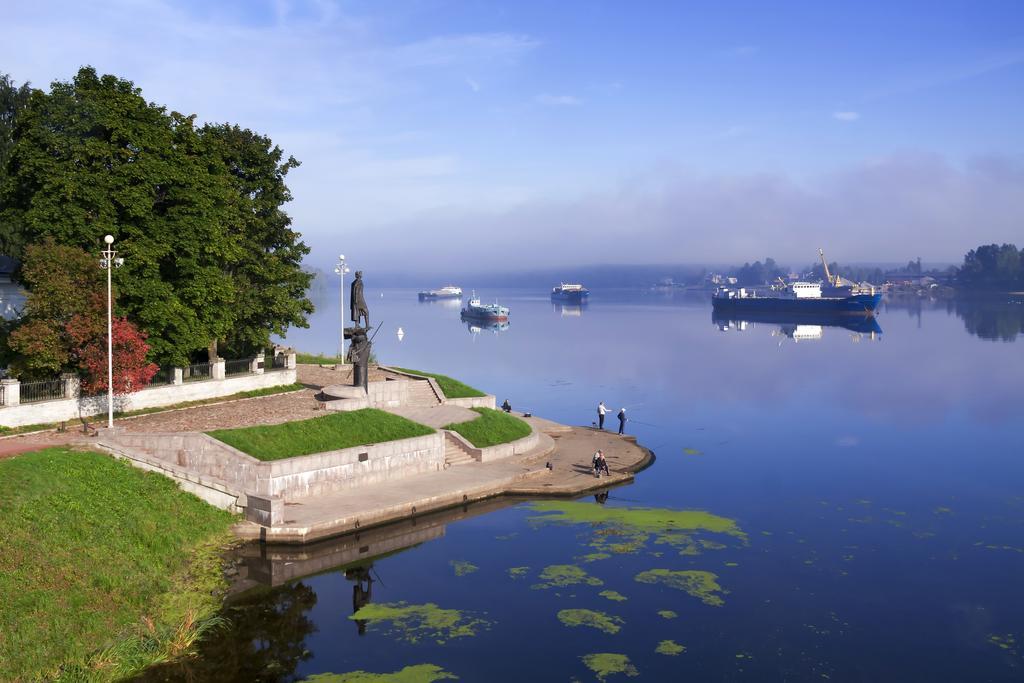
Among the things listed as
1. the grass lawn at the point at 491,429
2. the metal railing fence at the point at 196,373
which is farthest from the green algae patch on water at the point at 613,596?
the metal railing fence at the point at 196,373

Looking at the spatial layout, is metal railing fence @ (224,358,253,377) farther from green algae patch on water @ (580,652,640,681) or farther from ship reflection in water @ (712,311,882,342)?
ship reflection in water @ (712,311,882,342)

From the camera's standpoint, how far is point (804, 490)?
38.2 m

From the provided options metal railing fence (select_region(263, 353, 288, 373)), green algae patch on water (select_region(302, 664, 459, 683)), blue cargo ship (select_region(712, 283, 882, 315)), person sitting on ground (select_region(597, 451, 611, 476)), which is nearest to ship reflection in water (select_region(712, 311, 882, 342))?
blue cargo ship (select_region(712, 283, 882, 315))

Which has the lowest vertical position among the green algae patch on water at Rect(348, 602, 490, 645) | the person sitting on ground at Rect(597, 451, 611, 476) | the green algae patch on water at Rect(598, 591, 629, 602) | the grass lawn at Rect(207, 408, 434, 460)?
the green algae patch on water at Rect(348, 602, 490, 645)

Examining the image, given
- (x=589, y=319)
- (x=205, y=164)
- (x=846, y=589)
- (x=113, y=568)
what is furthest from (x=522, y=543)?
(x=589, y=319)

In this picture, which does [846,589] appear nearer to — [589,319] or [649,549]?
[649,549]

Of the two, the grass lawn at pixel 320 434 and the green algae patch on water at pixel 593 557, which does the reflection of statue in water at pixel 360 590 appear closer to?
the green algae patch on water at pixel 593 557

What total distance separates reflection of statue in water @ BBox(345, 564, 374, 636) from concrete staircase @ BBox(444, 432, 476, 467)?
12.3 meters

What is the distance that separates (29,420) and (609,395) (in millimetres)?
44227

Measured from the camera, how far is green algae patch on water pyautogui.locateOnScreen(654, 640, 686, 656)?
21141mm

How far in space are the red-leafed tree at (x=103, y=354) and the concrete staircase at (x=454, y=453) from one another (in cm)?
1411

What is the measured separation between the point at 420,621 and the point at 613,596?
18.9ft

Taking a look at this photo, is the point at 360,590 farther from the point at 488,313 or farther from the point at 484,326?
the point at 488,313

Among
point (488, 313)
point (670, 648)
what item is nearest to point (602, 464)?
point (670, 648)
